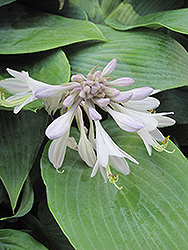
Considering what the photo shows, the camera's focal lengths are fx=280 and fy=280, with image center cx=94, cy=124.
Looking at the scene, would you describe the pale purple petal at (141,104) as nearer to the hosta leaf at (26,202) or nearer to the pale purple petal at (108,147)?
the pale purple petal at (108,147)

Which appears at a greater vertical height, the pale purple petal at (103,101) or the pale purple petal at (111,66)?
the pale purple petal at (111,66)

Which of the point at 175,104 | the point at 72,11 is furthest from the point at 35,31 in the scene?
the point at 175,104

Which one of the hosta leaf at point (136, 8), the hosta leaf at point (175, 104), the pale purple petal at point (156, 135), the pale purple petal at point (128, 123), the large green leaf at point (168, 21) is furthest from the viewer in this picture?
the hosta leaf at point (136, 8)

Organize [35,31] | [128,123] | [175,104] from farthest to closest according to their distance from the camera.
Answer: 1. [175,104]
2. [35,31]
3. [128,123]

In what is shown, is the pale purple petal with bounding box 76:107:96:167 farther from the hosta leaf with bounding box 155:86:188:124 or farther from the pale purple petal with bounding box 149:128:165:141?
the hosta leaf with bounding box 155:86:188:124

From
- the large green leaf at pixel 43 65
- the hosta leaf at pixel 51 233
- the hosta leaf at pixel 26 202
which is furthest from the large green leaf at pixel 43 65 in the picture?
the hosta leaf at pixel 51 233

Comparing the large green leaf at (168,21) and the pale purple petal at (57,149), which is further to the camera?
the large green leaf at (168,21)

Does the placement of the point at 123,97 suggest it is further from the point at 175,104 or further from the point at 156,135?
the point at 175,104

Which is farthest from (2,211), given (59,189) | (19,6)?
(19,6)
